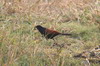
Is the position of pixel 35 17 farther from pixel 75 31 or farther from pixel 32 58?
pixel 32 58

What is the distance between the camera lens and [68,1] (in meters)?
6.59

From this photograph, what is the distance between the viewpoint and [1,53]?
134 inches

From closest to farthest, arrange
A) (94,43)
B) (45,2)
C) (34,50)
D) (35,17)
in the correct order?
(34,50) → (94,43) → (35,17) → (45,2)

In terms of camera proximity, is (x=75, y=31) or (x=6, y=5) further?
(x=6, y=5)

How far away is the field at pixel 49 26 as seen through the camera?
143 inches

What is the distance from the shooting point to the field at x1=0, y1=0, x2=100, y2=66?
3.64 meters

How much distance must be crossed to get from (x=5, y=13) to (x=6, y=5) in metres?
0.19

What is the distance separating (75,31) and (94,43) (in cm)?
79

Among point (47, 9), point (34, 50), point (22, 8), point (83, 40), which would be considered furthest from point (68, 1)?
point (34, 50)

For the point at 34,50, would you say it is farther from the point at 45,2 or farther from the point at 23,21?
the point at 45,2

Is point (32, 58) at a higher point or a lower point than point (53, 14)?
higher

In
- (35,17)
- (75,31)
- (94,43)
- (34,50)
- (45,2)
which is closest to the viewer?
(34,50)

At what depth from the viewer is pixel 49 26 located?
5730 mm

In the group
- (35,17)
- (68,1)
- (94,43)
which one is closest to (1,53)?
(94,43)
